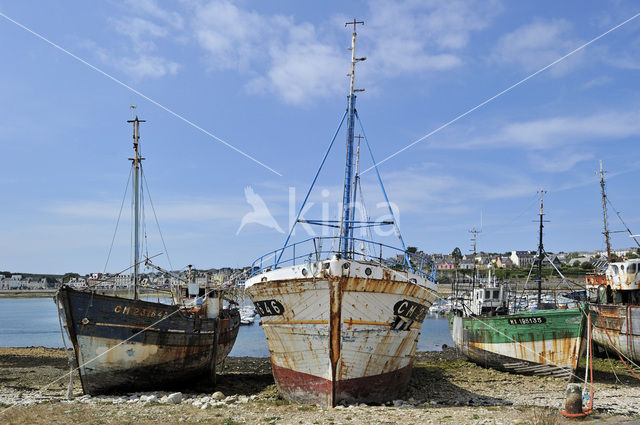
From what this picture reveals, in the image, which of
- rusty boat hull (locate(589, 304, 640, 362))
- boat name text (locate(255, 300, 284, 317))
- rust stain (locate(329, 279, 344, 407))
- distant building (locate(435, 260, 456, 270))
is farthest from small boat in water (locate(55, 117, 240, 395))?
distant building (locate(435, 260, 456, 270))

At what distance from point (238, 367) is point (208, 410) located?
46.2 ft

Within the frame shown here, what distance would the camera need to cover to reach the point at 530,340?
21359 millimetres

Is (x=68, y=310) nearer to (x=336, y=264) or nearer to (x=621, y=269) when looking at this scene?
(x=336, y=264)

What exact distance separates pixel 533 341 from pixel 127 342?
16.6m

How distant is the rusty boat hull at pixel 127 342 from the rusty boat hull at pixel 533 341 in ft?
45.2

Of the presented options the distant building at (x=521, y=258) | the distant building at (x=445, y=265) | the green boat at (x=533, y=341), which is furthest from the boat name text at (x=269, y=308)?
the distant building at (x=521, y=258)

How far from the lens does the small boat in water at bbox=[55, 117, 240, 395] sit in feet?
53.5

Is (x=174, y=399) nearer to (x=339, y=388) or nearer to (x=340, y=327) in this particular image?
(x=339, y=388)

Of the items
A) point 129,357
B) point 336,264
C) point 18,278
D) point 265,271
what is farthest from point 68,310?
point 18,278

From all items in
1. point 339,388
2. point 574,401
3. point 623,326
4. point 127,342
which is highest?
point 127,342

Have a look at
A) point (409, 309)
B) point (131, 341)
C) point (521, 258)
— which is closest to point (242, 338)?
point (131, 341)

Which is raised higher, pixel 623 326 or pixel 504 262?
pixel 504 262

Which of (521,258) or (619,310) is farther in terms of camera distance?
(521,258)

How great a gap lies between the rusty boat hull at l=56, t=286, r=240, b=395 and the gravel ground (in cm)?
64
